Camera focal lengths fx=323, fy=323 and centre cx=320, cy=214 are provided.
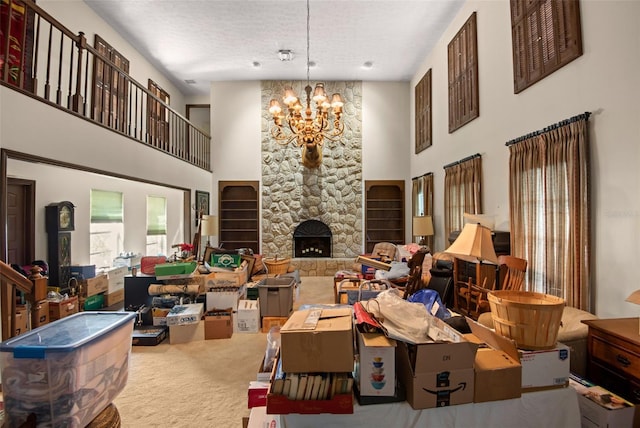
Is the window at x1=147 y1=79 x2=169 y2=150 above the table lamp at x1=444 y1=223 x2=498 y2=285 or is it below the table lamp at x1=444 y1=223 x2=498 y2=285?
above

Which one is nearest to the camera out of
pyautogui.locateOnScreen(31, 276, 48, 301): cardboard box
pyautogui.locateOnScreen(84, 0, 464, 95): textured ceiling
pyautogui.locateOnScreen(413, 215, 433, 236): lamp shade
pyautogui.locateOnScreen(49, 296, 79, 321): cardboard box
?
pyautogui.locateOnScreen(31, 276, 48, 301): cardboard box

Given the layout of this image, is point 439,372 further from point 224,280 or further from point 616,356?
point 224,280

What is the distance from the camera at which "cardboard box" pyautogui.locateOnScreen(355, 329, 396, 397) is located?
145cm

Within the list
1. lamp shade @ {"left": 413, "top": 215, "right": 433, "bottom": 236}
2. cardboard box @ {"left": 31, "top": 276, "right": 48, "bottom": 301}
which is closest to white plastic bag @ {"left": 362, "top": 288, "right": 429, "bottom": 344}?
cardboard box @ {"left": 31, "top": 276, "right": 48, "bottom": 301}

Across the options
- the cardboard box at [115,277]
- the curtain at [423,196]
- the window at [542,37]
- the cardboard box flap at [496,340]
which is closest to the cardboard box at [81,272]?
the cardboard box at [115,277]

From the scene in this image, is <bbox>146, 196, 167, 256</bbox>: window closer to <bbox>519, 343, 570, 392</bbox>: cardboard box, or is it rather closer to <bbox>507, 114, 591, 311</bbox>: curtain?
<bbox>507, 114, 591, 311</bbox>: curtain

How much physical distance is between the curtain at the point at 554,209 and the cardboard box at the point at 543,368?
1361mm

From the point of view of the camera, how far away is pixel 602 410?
5.34ft

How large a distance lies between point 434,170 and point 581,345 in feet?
14.8

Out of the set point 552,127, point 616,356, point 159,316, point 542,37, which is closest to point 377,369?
point 616,356

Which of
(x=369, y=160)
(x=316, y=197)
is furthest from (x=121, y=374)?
(x=369, y=160)

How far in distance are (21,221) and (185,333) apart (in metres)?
3.02

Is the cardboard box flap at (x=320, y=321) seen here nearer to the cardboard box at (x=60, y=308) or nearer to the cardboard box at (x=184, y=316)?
the cardboard box at (x=184, y=316)

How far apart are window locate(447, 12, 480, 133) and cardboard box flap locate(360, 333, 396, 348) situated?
4048 mm
